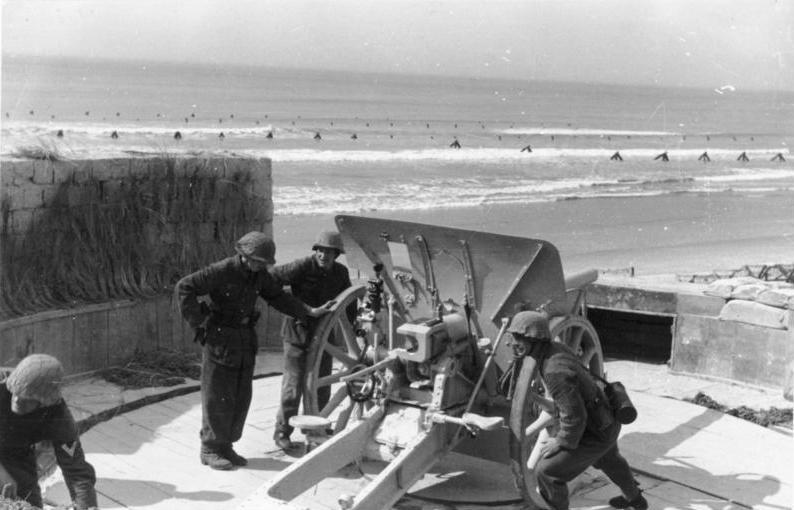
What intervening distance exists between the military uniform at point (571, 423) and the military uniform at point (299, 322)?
187 cm

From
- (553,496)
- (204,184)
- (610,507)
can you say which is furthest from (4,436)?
(204,184)

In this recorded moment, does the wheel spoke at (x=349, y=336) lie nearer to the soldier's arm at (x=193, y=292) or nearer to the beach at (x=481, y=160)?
the soldier's arm at (x=193, y=292)

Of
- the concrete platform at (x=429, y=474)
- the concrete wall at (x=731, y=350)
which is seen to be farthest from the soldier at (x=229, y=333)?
the concrete wall at (x=731, y=350)

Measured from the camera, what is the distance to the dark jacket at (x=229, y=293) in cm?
661

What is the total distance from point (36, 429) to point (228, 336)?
5.05 feet

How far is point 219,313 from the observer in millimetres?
6785

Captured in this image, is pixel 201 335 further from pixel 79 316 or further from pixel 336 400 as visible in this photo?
pixel 79 316

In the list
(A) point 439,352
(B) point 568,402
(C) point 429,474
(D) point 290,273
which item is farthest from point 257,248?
(B) point 568,402

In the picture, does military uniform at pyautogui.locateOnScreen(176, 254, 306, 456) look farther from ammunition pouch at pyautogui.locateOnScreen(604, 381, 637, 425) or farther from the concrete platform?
ammunition pouch at pyautogui.locateOnScreen(604, 381, 637, 425)

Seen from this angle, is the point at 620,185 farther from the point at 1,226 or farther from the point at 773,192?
the point at 1,226

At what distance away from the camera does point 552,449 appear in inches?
227

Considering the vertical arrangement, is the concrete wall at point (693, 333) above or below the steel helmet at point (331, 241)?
below

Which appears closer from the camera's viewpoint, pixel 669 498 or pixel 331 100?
pixel 669 498

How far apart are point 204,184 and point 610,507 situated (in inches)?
207
